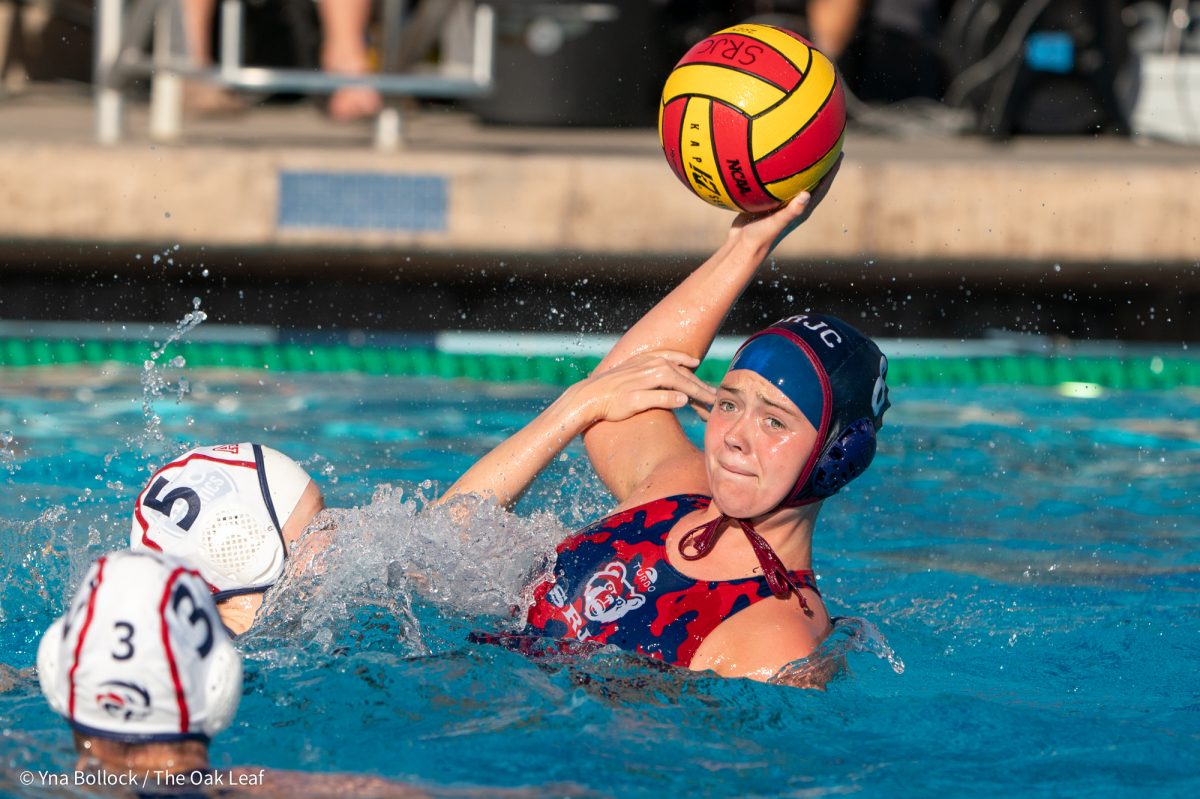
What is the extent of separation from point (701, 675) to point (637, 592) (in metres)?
0.21

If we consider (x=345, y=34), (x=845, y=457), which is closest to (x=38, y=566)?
(x=845, y=457)

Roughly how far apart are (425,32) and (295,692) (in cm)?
460

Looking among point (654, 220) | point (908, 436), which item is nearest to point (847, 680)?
point (908, 436)

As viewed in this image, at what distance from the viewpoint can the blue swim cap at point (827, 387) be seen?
2498mm

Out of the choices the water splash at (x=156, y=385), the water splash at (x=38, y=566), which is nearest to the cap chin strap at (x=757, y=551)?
the water splash at (x=38, y=566)

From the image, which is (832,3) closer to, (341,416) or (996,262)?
(996,262)

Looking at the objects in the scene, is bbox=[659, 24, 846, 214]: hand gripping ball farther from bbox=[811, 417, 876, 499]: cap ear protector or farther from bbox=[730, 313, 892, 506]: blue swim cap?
bbox=[811, 417, 876, 499]: cap ear protector

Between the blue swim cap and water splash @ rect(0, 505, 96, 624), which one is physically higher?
the blue swim cap

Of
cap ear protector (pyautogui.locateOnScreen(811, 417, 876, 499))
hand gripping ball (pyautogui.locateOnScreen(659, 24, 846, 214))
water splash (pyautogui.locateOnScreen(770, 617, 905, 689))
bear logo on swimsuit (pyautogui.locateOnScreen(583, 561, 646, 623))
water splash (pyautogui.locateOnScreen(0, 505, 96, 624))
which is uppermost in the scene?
hand gripping ball (pyautogui.locateOnScreen(659, 24, 846, 214))

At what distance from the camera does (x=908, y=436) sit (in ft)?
17.0

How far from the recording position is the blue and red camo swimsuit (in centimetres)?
260

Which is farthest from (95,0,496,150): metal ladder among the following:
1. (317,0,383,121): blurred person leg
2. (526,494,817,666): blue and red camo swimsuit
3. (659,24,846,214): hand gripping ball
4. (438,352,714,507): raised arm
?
(526,494,817,666): blue and red camo swimsuit

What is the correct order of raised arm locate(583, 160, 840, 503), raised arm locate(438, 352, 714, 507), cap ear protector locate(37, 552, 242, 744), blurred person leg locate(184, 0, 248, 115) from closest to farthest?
cap ear protector locate(37, 552, 242, 744)
raised arm locate(438, 352, 714, 507)
raised arm locate(583, 160, 840, 503)
blurred person leg locate(184, 0, 248, 115)

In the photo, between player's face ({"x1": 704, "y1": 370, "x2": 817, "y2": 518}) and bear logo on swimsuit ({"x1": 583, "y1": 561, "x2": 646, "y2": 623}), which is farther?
bear logo on swimsuit ({"x1": 583, "y1": 561, "x2": 646, "y2": 623})
